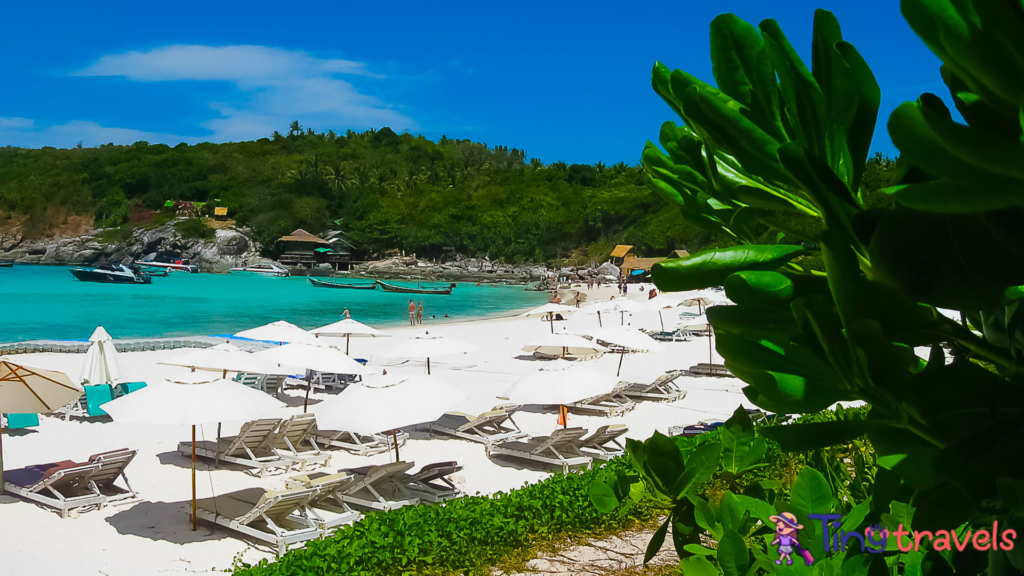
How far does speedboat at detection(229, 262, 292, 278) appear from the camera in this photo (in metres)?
88.2

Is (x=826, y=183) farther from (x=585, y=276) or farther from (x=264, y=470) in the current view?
(x=585, y=276)

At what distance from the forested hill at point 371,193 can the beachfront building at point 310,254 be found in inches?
124

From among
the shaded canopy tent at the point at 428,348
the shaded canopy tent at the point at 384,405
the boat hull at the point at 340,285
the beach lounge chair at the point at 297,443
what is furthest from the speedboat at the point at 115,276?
the shaded canopy tent at the point at 384,405

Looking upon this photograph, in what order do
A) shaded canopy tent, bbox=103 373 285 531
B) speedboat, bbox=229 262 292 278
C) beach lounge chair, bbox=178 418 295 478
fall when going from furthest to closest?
speedboat, bbox=229 262 292 278
beach lounge chair, bbox=178 418 295 478
shaded canopy tent, bbox=103 373 285 531

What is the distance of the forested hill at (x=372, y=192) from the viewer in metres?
90.6

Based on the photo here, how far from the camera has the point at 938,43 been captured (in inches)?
22.2

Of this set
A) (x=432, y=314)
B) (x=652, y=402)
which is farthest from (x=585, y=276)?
(x=652, y=402)

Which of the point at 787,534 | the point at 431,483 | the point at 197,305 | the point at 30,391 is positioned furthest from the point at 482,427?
the point at 197,305

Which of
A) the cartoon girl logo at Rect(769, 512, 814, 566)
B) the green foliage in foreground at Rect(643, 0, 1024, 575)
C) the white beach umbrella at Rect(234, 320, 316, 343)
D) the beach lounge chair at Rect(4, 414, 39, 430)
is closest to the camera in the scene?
the green foliage in foreground at Rect(643, 0, 1024, 575)

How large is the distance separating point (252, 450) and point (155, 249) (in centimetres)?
9728

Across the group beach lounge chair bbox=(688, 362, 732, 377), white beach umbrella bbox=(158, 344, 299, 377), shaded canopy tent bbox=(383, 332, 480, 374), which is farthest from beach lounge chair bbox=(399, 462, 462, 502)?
beach lounge chair bbox=(688, 362, 732, 377)

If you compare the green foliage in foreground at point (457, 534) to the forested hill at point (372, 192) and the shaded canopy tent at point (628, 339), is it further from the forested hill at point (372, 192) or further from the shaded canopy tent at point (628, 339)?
the forested hill at point (372, 192)

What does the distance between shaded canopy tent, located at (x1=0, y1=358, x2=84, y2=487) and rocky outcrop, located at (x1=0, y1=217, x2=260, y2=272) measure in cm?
8853

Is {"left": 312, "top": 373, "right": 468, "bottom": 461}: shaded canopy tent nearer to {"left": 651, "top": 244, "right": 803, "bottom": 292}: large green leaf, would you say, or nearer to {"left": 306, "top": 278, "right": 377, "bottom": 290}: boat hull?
{"left": 651, "top": 244, "right": 803, "bottom": 292}: large green leaf
